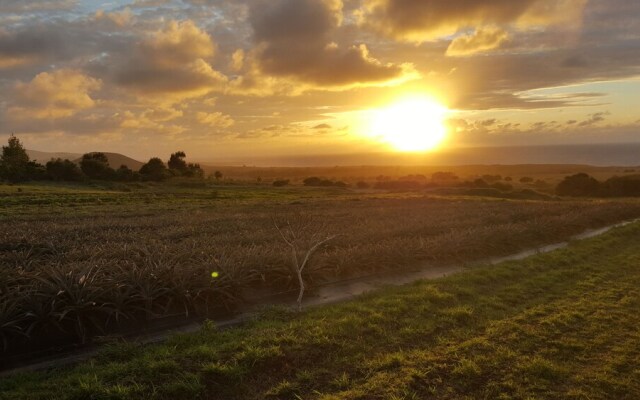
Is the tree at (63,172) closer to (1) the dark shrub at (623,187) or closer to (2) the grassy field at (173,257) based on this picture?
(2) the grassy field at (173,257)

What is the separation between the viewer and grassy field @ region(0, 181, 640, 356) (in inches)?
262

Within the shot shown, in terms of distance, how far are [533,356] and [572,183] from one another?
50371mm

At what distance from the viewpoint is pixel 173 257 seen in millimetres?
9562

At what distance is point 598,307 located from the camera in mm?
7895

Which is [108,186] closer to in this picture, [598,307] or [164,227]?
[164,227]

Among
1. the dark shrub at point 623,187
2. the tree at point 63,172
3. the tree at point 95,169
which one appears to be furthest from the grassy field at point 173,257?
the tree at point 95,169

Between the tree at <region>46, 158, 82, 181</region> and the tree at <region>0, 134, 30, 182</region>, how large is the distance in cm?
232

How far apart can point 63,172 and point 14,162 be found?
8004 millimetres

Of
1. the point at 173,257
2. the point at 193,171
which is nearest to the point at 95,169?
the point at 193,171

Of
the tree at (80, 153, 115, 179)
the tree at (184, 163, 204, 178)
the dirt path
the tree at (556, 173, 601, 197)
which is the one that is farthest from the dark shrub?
the tree at (80, 153, 115, 179)

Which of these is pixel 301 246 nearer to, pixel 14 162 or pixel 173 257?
pixel 173 257

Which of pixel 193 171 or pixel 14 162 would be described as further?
pixel 193 171

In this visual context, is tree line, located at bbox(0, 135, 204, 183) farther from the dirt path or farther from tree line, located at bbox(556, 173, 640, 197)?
tree line, located at bbox(556, 173, 640, 197)

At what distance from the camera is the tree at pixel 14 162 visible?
45844mm
